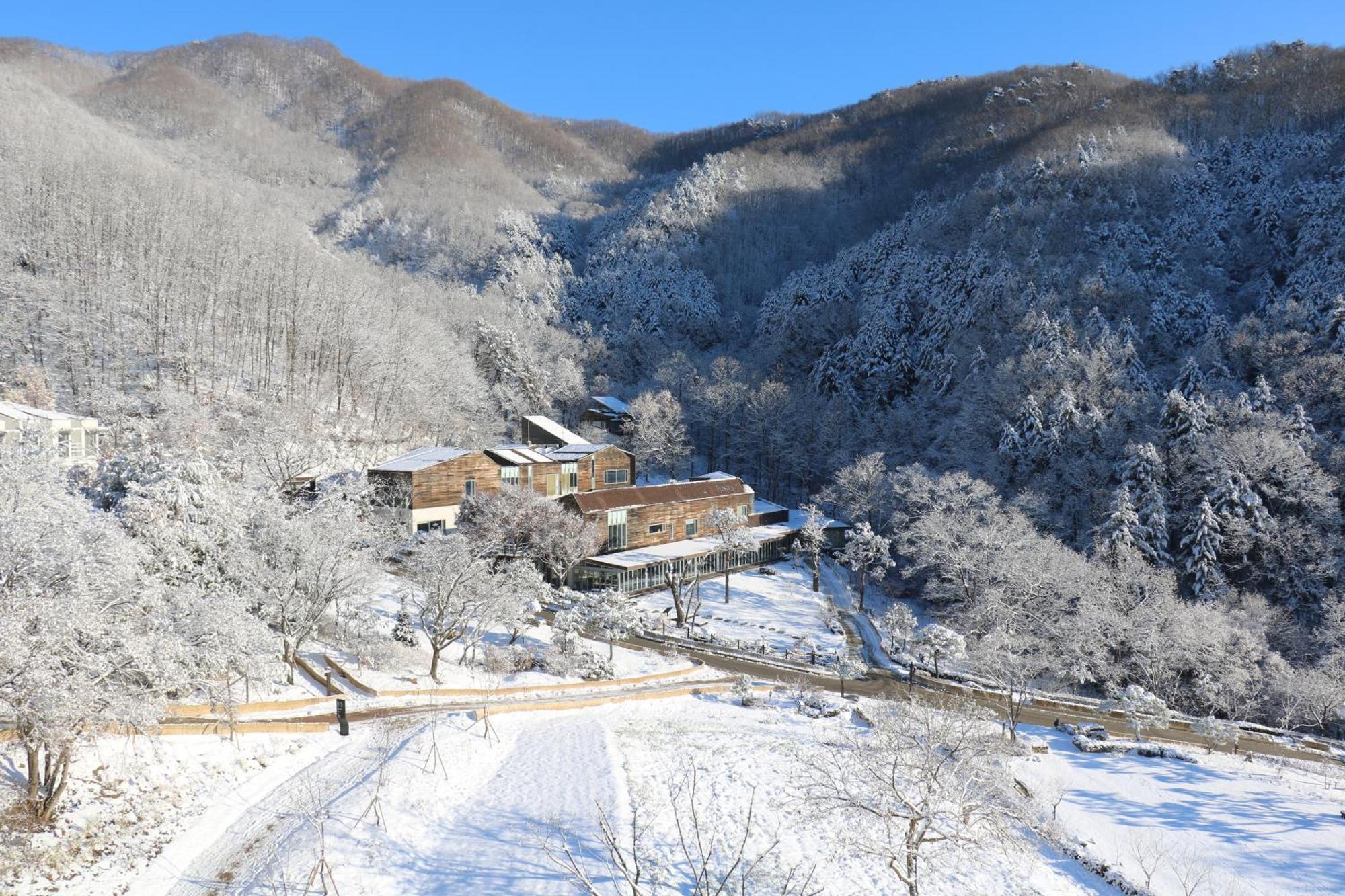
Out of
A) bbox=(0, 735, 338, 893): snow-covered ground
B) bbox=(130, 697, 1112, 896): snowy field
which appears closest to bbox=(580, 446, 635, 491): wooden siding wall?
bbox=(130, 697, 1112, 896): snowy field

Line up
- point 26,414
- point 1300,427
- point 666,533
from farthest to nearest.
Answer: point 666,533
point 1300,427
point 26,414

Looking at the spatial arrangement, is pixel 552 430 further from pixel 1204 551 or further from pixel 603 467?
pixel 1204 551

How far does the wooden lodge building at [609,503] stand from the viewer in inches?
1724

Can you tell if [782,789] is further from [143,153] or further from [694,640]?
[143,153]

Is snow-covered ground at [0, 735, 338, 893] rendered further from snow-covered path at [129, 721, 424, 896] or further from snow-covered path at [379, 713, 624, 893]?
snow-covered path at [379, 713, 624, 893]

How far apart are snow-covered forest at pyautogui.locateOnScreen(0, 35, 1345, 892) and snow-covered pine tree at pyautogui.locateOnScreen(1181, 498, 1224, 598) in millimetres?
Result: 249

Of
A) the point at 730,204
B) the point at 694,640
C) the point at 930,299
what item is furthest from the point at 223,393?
the point at 730,204

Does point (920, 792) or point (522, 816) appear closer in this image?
point (920, 792)

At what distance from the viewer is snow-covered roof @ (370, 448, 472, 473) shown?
145 feet

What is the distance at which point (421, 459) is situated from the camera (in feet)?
151

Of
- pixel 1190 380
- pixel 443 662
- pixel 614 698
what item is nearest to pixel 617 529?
pixel 443 662

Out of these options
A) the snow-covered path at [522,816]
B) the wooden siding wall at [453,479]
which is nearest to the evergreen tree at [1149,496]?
the wooden siding wall at [453,479]

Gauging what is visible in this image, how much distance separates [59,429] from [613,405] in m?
55.6

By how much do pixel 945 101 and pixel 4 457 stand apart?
201 meters
